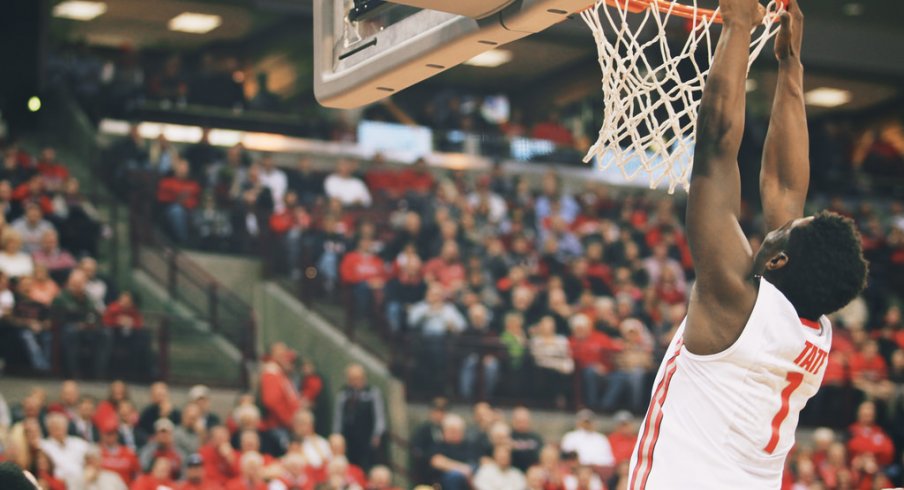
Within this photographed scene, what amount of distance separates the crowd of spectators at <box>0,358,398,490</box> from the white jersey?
7.45 meters

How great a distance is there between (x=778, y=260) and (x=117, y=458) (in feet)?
29.2

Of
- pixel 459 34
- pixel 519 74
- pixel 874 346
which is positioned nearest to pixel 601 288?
pixel 874 346

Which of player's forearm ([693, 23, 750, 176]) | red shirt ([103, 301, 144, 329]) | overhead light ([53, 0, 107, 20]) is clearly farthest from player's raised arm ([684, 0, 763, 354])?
overhead light ([53, 0, 107, 20])

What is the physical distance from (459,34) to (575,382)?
11.4 meters

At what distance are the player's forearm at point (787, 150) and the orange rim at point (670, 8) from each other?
29.5 inches

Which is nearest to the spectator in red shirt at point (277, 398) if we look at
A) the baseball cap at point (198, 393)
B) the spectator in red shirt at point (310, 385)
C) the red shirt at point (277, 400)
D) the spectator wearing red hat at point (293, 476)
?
the red shirt at point (277, 400)

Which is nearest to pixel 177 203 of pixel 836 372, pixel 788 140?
pixel 836 372

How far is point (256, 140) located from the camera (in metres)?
19.8

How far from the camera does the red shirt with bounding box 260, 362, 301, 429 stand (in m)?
13.4

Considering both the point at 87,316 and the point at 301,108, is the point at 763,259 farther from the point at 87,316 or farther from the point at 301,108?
the point at 301,108

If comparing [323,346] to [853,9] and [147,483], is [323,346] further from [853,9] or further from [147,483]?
[853,9]

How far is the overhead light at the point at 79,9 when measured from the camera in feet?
67.3

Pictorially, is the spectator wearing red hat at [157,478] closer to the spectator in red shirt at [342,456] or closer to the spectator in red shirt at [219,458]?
the spectator in red shirt at [219,458]

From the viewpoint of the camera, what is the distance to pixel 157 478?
1154cm
